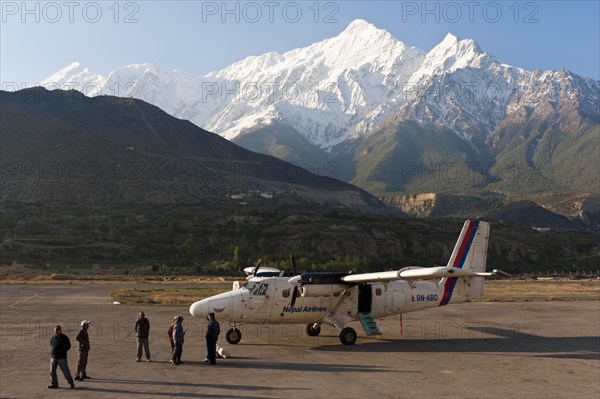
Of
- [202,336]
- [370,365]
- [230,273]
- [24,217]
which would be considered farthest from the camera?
[24,217]

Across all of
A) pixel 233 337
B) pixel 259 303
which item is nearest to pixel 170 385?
pixel 233 337

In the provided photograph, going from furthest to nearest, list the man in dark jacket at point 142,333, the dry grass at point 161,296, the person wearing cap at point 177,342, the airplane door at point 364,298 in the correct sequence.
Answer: the dry grass at point 161,296
the airplane door at point 364,298
the man in dark jacket at point 142,333
the person wearing cap at point 177,342

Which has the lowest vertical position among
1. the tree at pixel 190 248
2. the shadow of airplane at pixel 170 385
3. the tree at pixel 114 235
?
the shadow of airplane at pixel 170 385

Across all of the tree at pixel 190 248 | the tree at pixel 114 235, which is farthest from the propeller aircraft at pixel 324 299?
the tree at pixel 114 235

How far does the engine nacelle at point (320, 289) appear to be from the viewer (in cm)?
2616

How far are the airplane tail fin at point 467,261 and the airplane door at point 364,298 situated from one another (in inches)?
153

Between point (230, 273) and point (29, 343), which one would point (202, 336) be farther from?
point (230, 273)

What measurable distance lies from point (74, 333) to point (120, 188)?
115m

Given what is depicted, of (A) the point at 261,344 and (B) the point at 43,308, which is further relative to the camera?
(B) the point at 43,308

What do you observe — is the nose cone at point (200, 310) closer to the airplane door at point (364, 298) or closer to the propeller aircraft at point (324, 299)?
the propeller aircraft at point (324, 299)

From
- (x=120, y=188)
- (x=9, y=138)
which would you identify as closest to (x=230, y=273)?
(x=120, y=188)

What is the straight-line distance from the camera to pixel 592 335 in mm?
29438

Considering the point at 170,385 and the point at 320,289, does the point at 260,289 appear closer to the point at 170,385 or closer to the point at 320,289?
the point at 320,289

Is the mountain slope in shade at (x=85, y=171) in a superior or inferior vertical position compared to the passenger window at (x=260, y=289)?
superior
